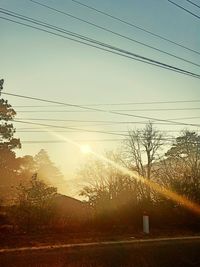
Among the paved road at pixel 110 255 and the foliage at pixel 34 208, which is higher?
the foliage at pixel 34 208

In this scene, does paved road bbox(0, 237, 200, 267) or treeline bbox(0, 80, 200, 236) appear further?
treeline bbox(0, 80, 200, 236)

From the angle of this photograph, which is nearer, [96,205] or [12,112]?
[96,205]

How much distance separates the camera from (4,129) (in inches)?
2205

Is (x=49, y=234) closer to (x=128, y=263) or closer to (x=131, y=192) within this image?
(x=128, y=263)

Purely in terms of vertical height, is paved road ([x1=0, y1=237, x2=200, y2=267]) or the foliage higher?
the foliage

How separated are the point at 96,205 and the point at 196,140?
135 ft

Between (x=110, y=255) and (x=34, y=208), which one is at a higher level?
(x=34, y=208)

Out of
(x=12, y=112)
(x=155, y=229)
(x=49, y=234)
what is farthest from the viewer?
(x=12, y=112)

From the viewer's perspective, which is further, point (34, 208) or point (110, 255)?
point (34, 208)

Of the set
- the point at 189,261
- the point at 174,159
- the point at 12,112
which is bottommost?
the point at 189,261

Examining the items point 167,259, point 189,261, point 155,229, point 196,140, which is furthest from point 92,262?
point 196,140

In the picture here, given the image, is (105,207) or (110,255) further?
(105,207)

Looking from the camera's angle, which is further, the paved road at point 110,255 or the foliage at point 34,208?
the foliage at point 34,208

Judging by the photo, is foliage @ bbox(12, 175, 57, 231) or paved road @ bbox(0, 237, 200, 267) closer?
paved road @ bbox(0, 237, 200, 267)
